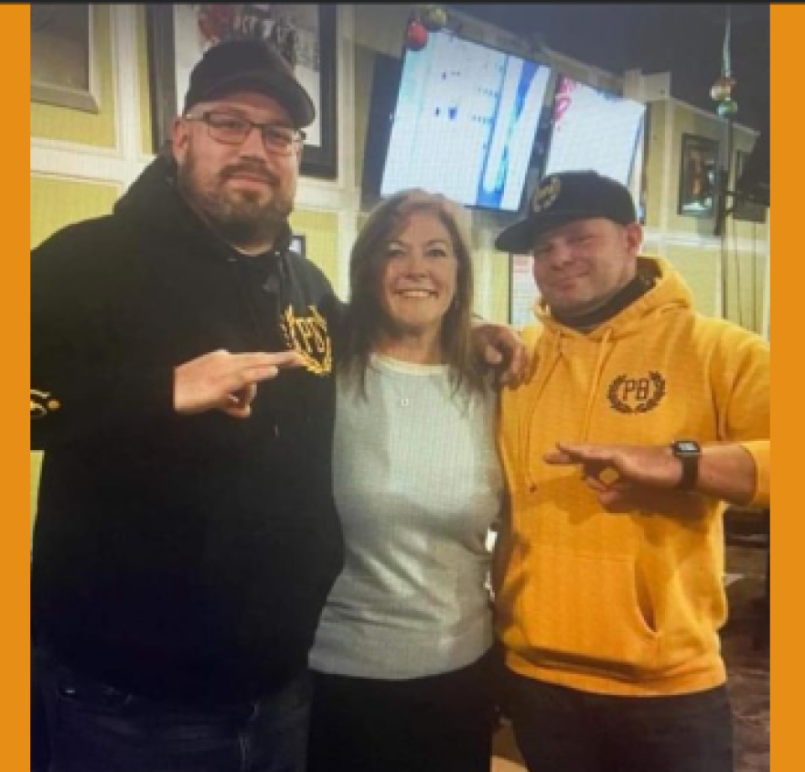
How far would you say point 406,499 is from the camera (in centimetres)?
104

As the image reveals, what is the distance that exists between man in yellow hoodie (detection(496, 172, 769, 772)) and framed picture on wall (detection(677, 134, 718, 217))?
0.13 metres

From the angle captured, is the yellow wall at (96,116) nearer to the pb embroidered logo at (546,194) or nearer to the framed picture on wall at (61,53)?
the framed picture on wall at (61,53)

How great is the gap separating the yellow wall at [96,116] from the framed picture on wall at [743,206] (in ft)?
2.26

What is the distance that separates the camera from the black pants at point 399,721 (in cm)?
108

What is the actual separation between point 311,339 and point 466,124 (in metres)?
0.30

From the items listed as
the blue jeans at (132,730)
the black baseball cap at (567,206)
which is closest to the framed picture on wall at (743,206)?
the black baseball cap at (567,206)

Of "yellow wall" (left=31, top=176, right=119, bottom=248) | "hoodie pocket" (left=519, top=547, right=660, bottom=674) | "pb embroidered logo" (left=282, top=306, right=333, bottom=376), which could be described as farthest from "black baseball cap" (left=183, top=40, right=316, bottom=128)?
"hoodie pocket" (left=519, top=547, right=660, bottom=674)

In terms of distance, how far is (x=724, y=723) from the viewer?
42.1 inches

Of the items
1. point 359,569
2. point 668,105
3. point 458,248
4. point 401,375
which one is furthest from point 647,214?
point 359,569

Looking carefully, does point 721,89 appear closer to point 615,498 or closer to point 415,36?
point 415,36
